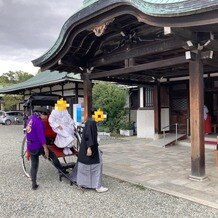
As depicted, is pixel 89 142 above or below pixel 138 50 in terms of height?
below

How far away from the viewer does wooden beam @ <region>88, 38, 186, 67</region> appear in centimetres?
616

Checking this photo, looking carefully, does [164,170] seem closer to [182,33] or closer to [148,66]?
[148,66]

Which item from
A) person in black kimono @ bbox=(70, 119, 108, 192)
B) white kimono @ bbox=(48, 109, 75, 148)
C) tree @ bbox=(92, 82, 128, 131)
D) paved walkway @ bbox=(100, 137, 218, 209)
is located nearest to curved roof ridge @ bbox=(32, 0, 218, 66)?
white kimono @ bbox=(48, 109, 75, 148)

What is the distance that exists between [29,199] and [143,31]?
4.74 m

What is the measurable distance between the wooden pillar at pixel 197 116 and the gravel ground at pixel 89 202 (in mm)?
1175

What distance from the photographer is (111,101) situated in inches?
613

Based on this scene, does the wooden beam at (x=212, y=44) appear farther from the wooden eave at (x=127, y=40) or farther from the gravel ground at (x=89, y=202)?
the gravel ground at (x=89, y=202)

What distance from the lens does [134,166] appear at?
24.5 ft

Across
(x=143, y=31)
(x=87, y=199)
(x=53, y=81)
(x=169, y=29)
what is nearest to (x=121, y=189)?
(x=87, y=199)

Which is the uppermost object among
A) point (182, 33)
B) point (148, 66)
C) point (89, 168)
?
point (182, 33)

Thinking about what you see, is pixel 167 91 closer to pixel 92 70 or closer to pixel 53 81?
pixel 92 70

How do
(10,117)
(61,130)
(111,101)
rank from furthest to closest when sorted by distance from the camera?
(10,117) < (111,101) < (61,130)

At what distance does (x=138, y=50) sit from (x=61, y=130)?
2.80 metres

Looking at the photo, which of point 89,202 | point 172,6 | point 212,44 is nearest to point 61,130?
point 89,202
